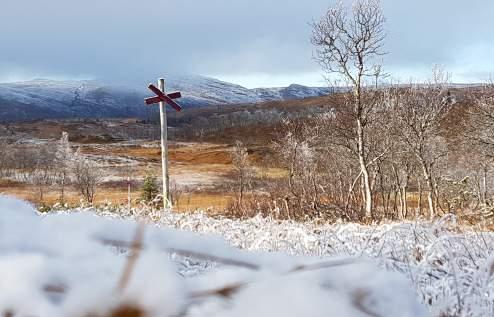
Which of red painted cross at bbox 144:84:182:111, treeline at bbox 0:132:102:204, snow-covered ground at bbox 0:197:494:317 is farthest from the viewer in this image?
treeline at bbox 0:132:102:204

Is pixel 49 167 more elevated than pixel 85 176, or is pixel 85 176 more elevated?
pixel 85 176

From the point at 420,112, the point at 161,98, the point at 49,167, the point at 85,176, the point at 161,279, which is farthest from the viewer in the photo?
the point at 49,167

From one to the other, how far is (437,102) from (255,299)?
33563mm

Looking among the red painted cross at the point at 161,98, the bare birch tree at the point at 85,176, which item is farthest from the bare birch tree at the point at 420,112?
the bare birch tree at the point at 85,176

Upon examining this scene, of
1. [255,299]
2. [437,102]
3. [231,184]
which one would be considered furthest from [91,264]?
[231,184]

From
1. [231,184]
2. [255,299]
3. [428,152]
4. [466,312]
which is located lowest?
[231,184]

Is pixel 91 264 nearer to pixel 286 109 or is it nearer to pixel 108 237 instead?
pixel 108 237

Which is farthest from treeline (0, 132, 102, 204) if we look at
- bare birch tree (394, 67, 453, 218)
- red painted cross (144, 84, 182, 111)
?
red painted cross (144, 84, 182, 111)

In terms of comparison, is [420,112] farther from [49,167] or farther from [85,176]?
[49,167]

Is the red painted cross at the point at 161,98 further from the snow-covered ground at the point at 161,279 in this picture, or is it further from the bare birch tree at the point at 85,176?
the bare birch tree at the point at 85,176

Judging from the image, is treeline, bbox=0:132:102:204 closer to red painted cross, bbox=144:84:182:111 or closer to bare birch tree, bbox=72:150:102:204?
bare birch tree, bbox=72:150:102:204

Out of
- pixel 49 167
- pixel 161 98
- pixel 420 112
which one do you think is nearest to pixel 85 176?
pixel 49 167

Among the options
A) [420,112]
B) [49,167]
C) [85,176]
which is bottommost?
[49,167]

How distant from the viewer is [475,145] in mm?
34219
